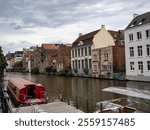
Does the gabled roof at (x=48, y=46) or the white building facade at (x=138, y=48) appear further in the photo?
the gabled roof at (x=48, y=46)

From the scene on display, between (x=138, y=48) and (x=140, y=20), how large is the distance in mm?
4360

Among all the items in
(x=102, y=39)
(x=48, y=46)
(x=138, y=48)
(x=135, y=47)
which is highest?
(x=48, y=46)

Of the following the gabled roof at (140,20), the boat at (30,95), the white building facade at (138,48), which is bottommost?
the boat at (30,95)

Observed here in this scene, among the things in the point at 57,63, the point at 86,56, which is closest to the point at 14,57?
the point at 57,63

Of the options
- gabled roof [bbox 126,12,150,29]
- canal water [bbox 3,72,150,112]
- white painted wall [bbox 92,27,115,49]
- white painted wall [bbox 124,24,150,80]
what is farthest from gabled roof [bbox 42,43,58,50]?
canal water [bbox 3,72,150,112]

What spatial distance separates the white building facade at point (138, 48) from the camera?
33375 mm

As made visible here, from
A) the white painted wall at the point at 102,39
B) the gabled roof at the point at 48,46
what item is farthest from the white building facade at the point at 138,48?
the gabled roof at the point at 48,46

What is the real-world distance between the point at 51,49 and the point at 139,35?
4917cm

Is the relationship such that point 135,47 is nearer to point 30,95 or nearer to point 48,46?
point 30,95

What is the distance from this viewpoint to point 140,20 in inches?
1414

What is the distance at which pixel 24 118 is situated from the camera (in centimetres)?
645

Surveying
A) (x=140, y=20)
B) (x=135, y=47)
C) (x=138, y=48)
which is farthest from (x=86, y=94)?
(x=140, y=20)

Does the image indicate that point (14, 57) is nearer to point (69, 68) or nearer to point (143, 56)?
point (69, 68)

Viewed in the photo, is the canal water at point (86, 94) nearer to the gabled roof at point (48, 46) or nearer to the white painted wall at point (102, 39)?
the white painted wall at point (102, 39)
